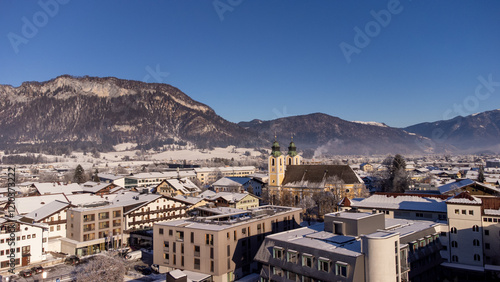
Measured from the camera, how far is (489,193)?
144 feet

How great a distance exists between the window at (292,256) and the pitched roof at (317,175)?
4207 cm

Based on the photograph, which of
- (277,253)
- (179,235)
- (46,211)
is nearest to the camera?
(277,253)

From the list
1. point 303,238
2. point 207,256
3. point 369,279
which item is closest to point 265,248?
point 303,238

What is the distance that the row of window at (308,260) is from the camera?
19.3m

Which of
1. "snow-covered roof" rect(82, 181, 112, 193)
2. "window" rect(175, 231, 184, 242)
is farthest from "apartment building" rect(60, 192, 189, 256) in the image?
"snow-covered roof" rect(82, 181, 112, 193)

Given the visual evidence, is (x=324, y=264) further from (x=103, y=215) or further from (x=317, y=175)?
(x=317, y=175)

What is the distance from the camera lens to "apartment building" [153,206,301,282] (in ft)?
90.6

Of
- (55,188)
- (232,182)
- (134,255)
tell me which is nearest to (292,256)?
(134,255)

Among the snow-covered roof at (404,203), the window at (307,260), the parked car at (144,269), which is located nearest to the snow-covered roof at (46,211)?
the parked car at (144,269)

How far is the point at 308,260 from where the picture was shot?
2128cm

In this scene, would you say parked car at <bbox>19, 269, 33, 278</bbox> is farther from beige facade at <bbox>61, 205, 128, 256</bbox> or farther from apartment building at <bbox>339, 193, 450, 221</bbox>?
apartment building at <bbox>339, 193, 450, 221</bbox>

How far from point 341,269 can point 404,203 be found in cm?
2336

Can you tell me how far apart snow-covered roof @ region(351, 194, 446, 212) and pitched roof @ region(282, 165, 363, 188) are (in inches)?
818

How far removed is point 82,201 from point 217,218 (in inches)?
1002
